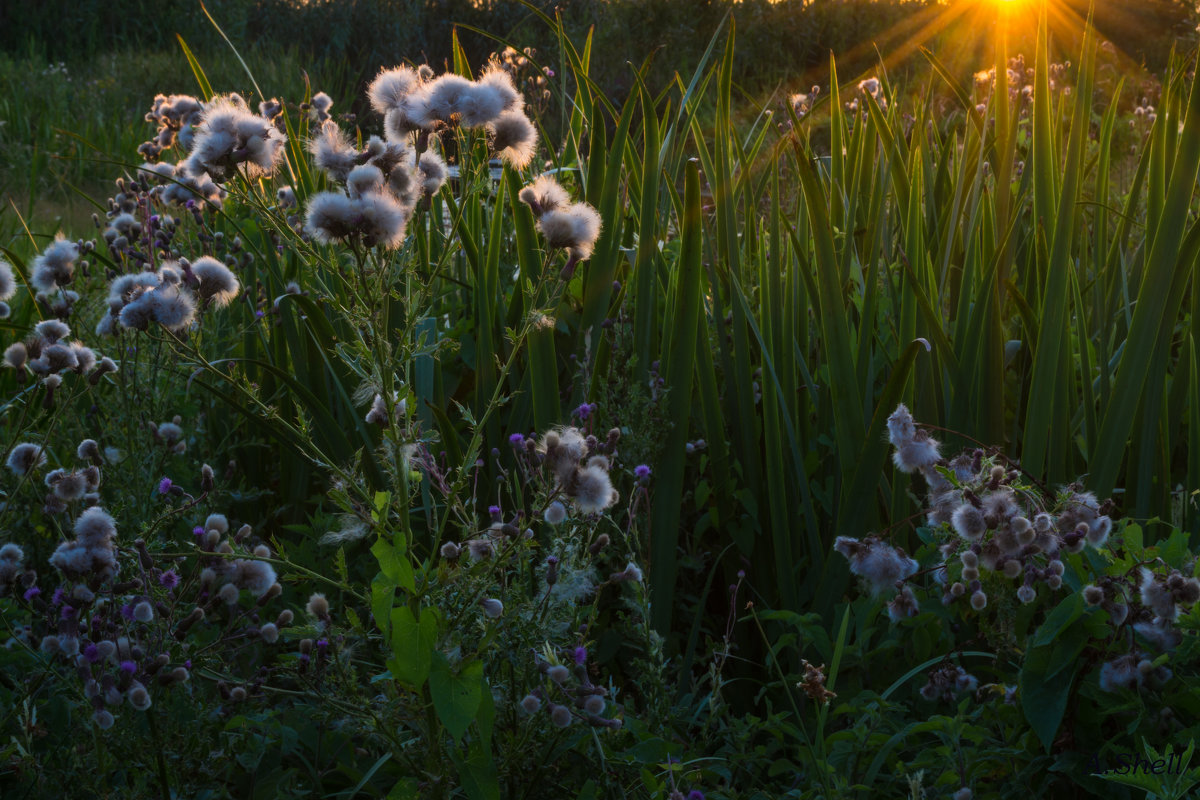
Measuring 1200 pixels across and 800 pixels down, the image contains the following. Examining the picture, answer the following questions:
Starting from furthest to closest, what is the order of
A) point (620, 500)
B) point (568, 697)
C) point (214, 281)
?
point (620, 500)
point (214, 281)
point (568, 697)

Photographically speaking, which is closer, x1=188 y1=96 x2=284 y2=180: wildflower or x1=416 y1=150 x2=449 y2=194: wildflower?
x1=188 y1=96 x2=284 y2=180: wildflower

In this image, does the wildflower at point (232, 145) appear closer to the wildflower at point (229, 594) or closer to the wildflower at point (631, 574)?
the wildflower at point (229, 594)

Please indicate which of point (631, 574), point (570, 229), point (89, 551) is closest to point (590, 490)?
point (631, 574)

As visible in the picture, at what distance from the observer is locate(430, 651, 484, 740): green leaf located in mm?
1195

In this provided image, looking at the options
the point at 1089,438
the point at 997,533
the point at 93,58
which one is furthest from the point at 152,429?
the point at 93,58

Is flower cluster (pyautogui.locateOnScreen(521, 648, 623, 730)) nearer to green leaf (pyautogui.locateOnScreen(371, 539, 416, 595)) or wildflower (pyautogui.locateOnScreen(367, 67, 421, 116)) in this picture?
green leaf (pyautogui.locateOnScreen(371, 539, 416, 595))

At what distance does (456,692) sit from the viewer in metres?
1.23

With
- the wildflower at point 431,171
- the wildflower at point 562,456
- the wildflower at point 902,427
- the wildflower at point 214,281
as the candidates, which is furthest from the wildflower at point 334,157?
the wildflower at point 902,427

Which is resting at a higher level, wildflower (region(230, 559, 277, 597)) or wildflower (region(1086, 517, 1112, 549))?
wildflower (region(1086, 517, 1112, 549))

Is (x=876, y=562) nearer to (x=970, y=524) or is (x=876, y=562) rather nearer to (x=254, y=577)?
(x=970, y=524)

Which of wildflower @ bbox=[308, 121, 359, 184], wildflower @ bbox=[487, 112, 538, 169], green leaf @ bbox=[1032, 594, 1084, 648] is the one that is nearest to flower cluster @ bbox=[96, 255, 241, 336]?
wildflower @ bbox=[308, 121, 359, 184]

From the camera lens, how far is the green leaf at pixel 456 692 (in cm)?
120

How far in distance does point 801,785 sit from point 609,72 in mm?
13328

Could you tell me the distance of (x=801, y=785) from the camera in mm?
1497
